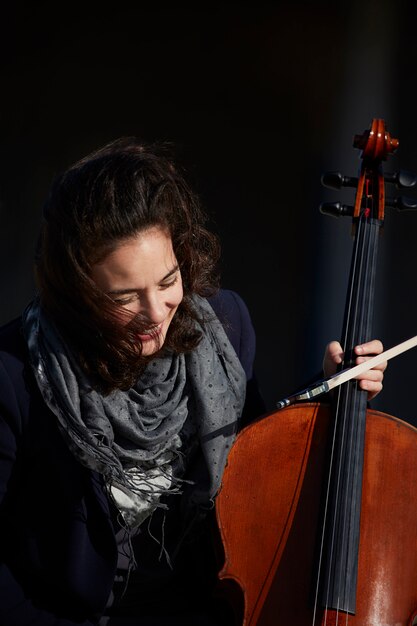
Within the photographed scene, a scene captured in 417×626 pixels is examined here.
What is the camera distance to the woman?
1.53 m

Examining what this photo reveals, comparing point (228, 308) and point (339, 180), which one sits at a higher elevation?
point (339, 180)

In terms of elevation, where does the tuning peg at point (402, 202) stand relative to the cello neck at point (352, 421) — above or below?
above

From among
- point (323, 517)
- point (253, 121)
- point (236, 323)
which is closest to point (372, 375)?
point (323, 517)

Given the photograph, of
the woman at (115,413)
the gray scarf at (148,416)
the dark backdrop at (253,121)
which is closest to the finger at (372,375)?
the woman at (115,413)

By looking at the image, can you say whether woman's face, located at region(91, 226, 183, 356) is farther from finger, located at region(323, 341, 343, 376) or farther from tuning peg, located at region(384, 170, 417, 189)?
tuning peg, located at region(384, 170, 417, 189)

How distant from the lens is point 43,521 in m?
1.62

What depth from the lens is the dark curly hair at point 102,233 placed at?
59.4 inches

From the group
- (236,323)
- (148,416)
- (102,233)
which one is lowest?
(148,416)

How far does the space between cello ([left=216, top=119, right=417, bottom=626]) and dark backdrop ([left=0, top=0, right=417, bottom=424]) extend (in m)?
1.11

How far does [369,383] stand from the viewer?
1.62 metres

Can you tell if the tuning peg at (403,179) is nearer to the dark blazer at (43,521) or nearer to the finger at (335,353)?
the finger at (335,353)

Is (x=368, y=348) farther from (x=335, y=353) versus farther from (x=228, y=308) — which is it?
(x=228, y=308)

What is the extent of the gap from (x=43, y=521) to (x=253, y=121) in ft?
5.08

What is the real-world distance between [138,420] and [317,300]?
1.21 metres
